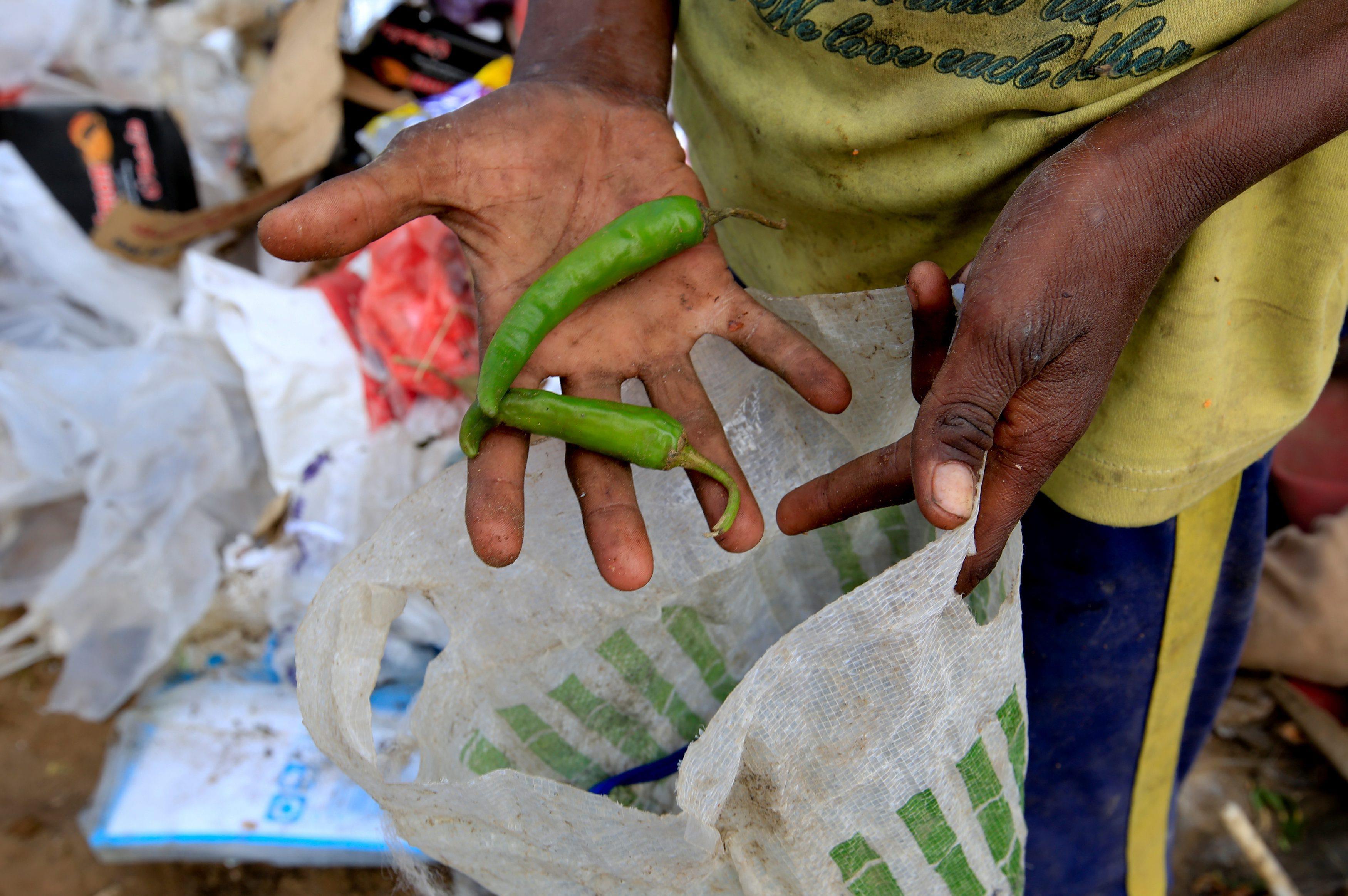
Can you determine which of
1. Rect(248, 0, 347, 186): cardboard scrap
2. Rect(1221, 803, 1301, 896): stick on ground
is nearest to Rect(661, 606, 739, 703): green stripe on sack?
Rect(1221, 803, 1301, 896): stick on ground

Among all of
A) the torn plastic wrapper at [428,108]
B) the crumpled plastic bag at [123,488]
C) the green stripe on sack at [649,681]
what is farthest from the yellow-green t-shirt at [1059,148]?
the crumpled plastic bag at [123,488]

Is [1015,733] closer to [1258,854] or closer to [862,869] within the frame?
[862,869]

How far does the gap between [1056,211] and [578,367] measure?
76 cm

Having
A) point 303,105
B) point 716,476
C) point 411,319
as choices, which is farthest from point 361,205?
point 303,105

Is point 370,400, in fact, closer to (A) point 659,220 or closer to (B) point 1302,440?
(A) point 659,220

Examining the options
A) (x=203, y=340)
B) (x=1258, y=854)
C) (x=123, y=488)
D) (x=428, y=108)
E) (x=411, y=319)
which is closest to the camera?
(x=1258, y=854)

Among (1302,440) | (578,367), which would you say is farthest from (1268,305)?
(1302,440)

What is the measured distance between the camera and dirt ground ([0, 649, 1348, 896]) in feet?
8.41

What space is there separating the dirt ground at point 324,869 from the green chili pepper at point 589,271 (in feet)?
5.77

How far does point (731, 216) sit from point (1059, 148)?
600 millimetres

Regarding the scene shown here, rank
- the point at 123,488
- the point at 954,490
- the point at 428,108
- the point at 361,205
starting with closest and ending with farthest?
the point at 954,490, the point at 361,205, the point at 123,488, the point at 428,108

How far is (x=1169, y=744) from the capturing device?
5.65 feet

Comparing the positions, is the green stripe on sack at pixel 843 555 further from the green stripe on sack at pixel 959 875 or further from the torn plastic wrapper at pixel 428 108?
the torn plastic wrapper at pixel 428 108

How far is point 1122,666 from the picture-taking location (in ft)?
5.17
